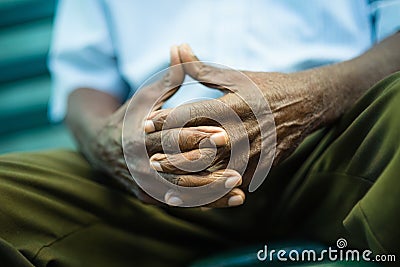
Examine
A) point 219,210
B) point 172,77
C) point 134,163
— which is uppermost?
point 172,77

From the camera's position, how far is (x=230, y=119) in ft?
2.46

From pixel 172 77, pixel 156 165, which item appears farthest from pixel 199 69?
pixel 156 165

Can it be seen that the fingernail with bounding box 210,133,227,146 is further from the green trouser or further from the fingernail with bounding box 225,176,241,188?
the green trouser

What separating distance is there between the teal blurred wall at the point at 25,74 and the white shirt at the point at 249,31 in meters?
0.35

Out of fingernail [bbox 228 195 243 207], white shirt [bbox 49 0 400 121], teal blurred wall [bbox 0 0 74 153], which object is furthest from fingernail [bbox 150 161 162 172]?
teal blurred wall [bbox 0 0 74 153]

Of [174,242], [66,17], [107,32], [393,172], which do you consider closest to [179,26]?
[107,32]

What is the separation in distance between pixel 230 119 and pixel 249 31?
0.99 ft

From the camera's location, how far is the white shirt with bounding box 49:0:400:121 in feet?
3.26

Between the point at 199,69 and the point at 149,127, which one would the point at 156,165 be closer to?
the point at 149,127

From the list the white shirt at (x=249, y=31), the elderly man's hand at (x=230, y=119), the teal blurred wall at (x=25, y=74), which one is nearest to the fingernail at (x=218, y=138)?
the elderly man's hand at (x=230, y=119)

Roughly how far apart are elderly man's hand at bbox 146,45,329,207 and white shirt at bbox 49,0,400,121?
17 cm

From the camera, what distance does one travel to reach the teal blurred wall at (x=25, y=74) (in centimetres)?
141

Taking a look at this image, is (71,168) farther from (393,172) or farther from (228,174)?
(393,172)

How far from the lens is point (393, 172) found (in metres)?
0.64
